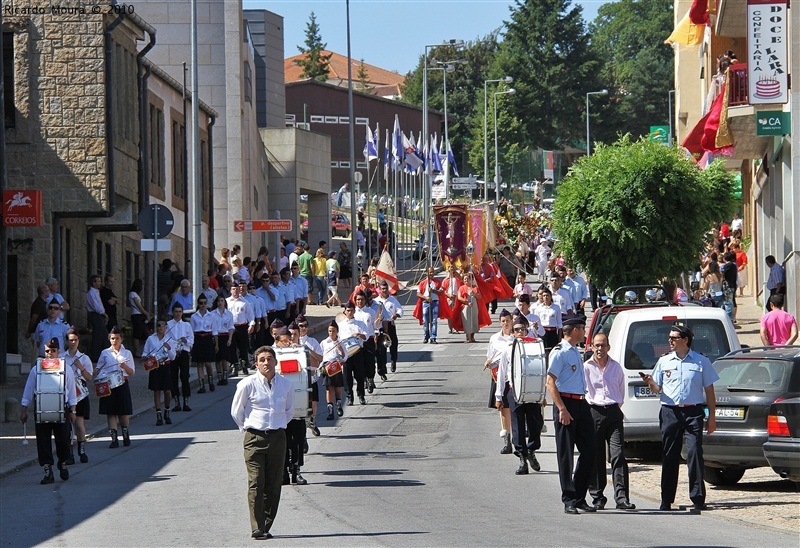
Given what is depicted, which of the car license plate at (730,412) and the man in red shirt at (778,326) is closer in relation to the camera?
the car license plate at (730,412)

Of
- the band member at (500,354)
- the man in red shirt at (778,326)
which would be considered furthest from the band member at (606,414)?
the man in red shirt at (778,326)

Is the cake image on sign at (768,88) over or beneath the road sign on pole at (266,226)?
over

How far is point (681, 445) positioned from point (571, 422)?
1.07 metres

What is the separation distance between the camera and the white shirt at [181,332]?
22875mm

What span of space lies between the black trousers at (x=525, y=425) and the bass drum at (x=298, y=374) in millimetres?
2463

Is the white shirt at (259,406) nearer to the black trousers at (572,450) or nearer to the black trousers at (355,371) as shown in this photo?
the black trousers at (572,450)

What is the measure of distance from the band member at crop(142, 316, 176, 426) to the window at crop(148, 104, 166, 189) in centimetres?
1532

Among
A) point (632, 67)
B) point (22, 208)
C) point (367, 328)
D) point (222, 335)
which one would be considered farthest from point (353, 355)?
point (632, 67)

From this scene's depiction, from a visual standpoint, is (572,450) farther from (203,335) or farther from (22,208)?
(22,208)

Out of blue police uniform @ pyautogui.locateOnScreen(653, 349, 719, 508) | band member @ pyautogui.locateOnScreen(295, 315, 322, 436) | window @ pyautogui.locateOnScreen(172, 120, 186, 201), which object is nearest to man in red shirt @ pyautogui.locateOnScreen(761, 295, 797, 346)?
band member @ pyautogui.locateOnScreen(295, 315, 322, 436)

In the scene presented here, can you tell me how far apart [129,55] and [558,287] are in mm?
11082

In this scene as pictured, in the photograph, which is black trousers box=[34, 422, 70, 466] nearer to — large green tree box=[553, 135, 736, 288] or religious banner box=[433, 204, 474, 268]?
large green tree box=[553, 135, 736, 288]

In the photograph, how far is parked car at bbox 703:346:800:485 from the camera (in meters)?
14.6

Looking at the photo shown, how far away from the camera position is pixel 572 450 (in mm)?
13781
